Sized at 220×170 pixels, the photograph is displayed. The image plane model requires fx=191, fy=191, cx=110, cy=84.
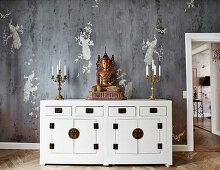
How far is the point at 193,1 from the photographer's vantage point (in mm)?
3262

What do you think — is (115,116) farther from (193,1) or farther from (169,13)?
(193,1)

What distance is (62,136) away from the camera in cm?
256

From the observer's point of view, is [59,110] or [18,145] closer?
[59,110]

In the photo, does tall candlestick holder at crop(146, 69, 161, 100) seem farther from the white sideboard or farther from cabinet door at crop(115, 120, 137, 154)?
cabinet door at crop(115, 120, 137, 154)

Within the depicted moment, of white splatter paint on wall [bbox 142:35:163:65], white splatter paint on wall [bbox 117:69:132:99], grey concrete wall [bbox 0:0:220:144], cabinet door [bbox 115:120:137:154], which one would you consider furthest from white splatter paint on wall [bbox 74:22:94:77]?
cabinet door [bbox 115:120:137:154]

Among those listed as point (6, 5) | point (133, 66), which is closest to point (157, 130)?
point (133, 66)

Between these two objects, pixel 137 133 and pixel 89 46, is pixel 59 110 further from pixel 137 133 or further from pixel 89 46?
pixel 89 46

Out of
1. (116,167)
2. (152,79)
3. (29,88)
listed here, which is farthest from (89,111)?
(29,88)

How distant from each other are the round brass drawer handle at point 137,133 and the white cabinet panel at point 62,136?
0.84m

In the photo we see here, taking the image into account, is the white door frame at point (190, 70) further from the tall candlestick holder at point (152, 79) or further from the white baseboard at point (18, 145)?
the white baseboard at point (18, 145)

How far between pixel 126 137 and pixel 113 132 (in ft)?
0.60

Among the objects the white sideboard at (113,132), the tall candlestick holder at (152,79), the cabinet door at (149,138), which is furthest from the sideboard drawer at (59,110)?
the tall candlestick holder at (152,79)

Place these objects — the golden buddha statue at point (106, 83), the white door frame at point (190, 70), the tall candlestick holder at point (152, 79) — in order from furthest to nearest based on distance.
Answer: the white door frame at point (190, 70) → the tall candlestick holder at point (152, 79) → the golden buddha statue at point (106, 83)

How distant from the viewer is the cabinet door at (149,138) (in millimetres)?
2529
